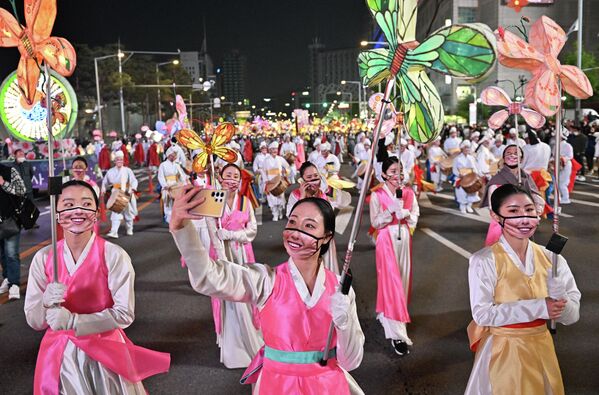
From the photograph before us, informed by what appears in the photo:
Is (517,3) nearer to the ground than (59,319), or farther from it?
farther from it

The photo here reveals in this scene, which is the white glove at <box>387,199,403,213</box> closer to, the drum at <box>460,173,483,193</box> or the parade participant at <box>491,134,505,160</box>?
the drum at <box>460,173,483,193</box>

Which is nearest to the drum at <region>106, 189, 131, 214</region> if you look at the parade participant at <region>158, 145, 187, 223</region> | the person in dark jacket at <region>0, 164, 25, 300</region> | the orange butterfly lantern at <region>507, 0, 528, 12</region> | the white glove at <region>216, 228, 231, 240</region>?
the parade participant at <region>158, 145, 187, 223</region>

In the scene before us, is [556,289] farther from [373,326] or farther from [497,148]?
[497,148]

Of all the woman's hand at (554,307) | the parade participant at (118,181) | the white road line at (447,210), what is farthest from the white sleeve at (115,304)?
the white road line at (447,210)

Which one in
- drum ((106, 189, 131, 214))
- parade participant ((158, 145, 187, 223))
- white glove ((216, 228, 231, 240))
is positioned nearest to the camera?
white glove ((216, 228, 231, 240))

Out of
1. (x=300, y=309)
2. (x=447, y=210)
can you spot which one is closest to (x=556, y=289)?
(x=300, y=309)

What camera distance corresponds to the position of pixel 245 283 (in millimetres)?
2682

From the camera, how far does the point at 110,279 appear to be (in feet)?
10.8

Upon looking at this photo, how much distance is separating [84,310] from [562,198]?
44.2 ft

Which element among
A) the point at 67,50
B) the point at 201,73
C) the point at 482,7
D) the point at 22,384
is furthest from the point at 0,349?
the point at 201,73

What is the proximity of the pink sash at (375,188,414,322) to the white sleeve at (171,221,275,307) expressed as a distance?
2.86m

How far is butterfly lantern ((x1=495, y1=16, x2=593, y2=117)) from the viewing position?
3574mm

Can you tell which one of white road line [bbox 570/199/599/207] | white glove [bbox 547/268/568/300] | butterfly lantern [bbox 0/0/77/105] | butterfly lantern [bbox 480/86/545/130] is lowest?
white road line [bbox 570/199/599/207]

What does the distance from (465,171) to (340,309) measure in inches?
488
